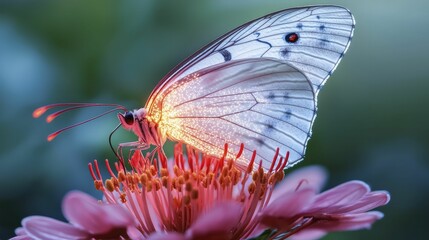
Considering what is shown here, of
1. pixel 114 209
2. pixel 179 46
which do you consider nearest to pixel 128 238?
pixel 114 209

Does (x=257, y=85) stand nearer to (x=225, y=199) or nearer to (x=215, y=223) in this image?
(x=225, y=199)

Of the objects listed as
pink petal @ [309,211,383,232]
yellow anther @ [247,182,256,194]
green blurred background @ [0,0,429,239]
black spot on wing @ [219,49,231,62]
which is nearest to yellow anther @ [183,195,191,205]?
yellow anther @ [247,182,256,194]

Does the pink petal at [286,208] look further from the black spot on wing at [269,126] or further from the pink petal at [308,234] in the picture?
the black spot on wing at [269,126]

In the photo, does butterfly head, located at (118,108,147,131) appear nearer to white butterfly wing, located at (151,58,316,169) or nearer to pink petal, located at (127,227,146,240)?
white butterfly wing, located at (151,58,316,169)

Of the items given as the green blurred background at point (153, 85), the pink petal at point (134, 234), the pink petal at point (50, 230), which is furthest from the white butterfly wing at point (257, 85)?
the green blurred background at point (153, 85)

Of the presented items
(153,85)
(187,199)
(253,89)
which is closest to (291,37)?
(253,89)

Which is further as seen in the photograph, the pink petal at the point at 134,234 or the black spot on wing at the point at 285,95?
the black spot on wing at the point at 285,95
